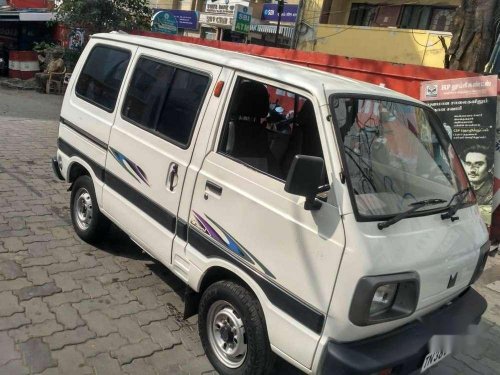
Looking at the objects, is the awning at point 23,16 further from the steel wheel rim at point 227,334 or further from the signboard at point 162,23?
the steel wheel rim at point 227,334

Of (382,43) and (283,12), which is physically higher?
(283,12)

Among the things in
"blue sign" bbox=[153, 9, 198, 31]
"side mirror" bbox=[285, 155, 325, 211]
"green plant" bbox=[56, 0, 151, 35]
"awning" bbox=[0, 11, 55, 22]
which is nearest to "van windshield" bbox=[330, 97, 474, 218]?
"side mirror" bbox=[285, 155, 325, 211]

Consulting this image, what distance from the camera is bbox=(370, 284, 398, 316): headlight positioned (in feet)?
7.09

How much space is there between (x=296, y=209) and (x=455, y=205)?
1.04 m

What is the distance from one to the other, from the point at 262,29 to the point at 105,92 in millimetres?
16707

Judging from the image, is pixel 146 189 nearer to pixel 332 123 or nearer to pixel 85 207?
pixel 85 207

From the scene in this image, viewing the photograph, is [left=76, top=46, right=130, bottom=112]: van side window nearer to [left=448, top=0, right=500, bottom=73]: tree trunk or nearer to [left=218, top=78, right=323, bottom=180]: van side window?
[left=218, top=78, right=323, bottom=180]: van side window

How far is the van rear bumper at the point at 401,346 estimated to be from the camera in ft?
6.97

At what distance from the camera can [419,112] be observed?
306 centimetres

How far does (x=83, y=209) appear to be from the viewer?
172 inches

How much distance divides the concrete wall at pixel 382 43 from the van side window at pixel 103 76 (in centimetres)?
1219

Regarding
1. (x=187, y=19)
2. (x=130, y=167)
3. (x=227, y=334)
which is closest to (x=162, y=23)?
(x=187, y=19)

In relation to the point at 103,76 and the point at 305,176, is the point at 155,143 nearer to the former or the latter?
the point at 103,76

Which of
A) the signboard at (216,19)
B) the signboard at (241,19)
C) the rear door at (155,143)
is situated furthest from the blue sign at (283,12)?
the rear door at (155,143)
